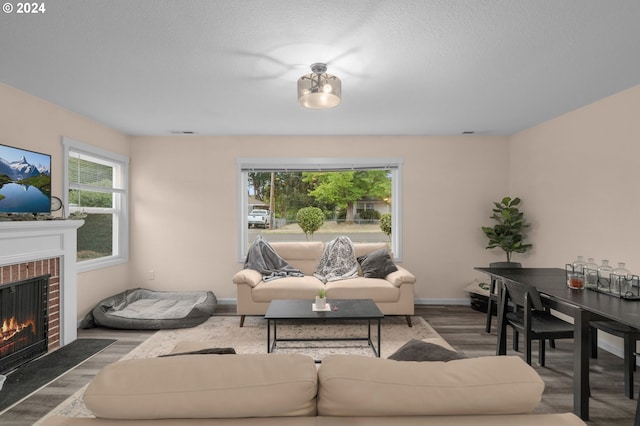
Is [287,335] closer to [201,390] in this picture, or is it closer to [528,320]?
[528,320]

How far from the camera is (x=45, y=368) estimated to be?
288 centimetres

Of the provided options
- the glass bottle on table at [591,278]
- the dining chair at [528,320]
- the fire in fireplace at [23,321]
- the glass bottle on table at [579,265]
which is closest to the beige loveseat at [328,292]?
the dining chair at [528,320]

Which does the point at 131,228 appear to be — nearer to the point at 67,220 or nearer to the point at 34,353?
the point at 67,220

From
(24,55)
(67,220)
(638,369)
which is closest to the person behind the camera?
(24,55)

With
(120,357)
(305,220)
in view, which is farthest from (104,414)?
(305,220)

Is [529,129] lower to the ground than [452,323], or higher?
higher

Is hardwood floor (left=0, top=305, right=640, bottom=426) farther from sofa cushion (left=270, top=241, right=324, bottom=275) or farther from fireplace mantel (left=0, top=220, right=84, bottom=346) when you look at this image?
sofa cushion (left=270, top=241, right=324, bottom=275)

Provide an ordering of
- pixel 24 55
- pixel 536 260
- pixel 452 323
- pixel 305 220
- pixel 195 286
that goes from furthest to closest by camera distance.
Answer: pixel 305 220
pixel 195 286
pixel 536 260
pixel 452 323
pixel 24 55

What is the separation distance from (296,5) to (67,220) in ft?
10.1

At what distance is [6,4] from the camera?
189 centimetres

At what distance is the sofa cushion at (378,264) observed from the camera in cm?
443

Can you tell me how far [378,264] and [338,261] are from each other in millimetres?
554

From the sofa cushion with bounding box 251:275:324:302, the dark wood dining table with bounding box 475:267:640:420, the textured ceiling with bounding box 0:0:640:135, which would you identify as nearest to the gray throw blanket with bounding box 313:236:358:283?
the sofa cushion with bounding box 251:275:324:302

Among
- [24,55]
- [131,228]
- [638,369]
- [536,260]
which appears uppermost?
[24,55]
